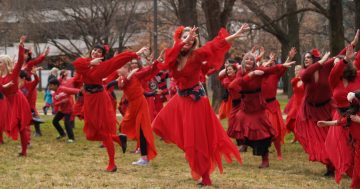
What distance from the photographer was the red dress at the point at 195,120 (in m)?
8.90

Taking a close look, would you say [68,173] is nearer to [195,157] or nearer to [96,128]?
[96,128]

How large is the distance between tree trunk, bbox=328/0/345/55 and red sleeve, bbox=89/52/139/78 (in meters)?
→ 9.98

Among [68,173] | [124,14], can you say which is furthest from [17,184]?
[124,14]

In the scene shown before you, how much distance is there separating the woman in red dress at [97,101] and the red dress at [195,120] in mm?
1343

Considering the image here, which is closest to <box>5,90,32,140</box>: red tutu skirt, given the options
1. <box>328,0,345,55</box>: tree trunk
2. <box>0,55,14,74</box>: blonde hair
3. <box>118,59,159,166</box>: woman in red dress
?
<box>0,55,14,74</box>: blonde hair

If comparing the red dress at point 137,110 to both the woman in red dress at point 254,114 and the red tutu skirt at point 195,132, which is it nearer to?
the woman in red dress at point 254,114

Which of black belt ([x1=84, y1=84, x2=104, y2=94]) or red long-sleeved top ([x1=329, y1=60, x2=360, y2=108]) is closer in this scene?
red long-sleeved top ([x1=329, y1=60, x2=360, y2=108])

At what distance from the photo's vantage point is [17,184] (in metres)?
9.13

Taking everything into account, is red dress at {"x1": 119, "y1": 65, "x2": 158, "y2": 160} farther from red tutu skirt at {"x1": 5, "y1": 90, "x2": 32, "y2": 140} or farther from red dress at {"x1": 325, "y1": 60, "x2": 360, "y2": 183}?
red dress at {"x1": 325, "y1": 60, "x2": 360, "y2": 183}

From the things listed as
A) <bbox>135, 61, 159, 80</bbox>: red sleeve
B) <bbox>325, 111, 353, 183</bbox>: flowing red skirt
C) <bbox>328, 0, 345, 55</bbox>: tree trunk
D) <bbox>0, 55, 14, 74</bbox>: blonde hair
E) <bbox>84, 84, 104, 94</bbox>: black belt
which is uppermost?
<bbox>328, 0, 345, 55</bbox>: tree trunk

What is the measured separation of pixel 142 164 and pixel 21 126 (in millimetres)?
2488

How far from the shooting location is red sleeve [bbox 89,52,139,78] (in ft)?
32.2

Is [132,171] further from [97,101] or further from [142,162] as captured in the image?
[97,101]

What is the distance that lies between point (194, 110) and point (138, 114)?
9.46ft
